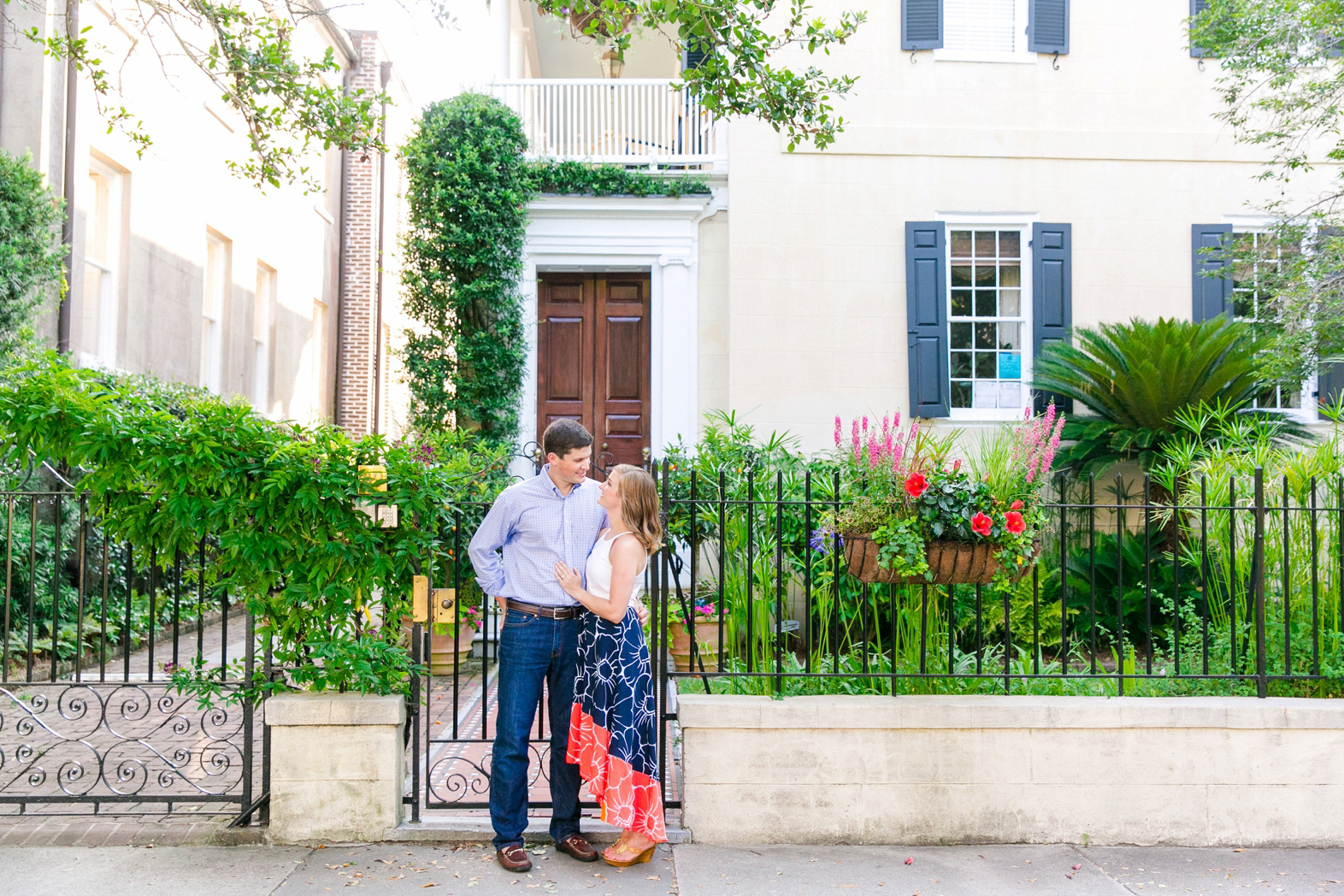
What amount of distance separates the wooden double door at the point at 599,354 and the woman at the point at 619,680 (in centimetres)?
638

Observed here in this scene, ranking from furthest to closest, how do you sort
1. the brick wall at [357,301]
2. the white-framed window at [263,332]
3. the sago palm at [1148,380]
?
the brick wall at [357,301] → the white-framed window at [263,332] → the sago palm at [1148,380]

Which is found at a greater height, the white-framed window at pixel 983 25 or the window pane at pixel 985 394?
the white-framed window at pixel 983 25

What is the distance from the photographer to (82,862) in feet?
13.6

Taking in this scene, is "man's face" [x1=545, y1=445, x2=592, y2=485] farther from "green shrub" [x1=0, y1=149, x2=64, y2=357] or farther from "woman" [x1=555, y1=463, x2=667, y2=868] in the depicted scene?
"green shrub" [x1=0, y1=149, x2=64, y2=357]

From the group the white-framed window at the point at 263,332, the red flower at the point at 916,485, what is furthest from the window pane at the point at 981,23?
the white-framed window at the point at 263,332

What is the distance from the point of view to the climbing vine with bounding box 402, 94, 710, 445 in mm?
9781

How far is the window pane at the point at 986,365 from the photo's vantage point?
10.2 metres

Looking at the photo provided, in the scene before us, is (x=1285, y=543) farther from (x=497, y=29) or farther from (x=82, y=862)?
(x=497, y=29)

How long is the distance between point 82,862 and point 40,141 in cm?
740

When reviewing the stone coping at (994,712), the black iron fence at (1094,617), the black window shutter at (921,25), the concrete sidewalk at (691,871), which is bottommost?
the concrete sidewalk at (691,871)

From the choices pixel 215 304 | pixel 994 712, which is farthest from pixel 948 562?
pixel 215 304

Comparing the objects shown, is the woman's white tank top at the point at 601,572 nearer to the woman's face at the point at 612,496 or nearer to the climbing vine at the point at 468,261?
the woman's face at the point at 612,496

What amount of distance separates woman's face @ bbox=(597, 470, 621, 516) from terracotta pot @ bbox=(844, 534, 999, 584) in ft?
3.59

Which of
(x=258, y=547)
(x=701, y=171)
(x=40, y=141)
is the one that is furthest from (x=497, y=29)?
(x=258, y=547)
